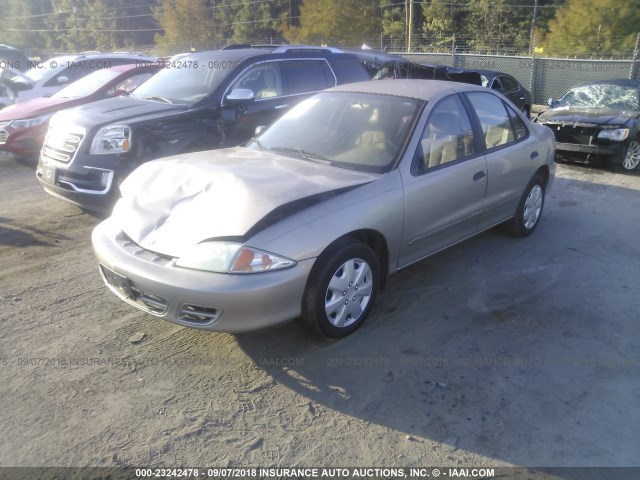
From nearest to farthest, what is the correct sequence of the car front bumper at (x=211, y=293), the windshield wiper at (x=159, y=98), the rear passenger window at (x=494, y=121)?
the car front bumper at (x=211, y=293), the rear passenger window at (x=494, y=121), the windshield wiper at (x=159, y=98)

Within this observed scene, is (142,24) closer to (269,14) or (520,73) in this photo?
(269,14)

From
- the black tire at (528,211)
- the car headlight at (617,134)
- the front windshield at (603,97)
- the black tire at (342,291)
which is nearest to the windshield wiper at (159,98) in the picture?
the black tire at (342,291)

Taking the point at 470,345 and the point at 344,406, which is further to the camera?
the point at 470,345

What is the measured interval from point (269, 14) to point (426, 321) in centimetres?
5506

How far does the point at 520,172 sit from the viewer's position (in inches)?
203

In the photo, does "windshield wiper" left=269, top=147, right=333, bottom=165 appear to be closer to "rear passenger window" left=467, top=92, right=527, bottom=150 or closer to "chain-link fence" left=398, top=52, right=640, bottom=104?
"rear passenger window" left=467, top=92, right=527, bottom=150

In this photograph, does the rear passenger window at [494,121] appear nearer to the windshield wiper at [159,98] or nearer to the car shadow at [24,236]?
the windshield wiper at [159,98]

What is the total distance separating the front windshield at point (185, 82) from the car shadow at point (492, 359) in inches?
137

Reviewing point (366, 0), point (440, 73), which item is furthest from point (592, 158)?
point (366, 0)

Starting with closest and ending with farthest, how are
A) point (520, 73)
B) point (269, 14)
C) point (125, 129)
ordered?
1. point (125, 129)
2. point (520, 73)
3. point (269, 14)

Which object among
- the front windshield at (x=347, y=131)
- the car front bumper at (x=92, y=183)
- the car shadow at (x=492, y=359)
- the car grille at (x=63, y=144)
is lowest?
the car shadow at (x=492, y=359)

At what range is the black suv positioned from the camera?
18.5ft

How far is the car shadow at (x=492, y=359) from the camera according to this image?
9.30ft

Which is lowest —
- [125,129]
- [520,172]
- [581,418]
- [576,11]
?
[581,418]
